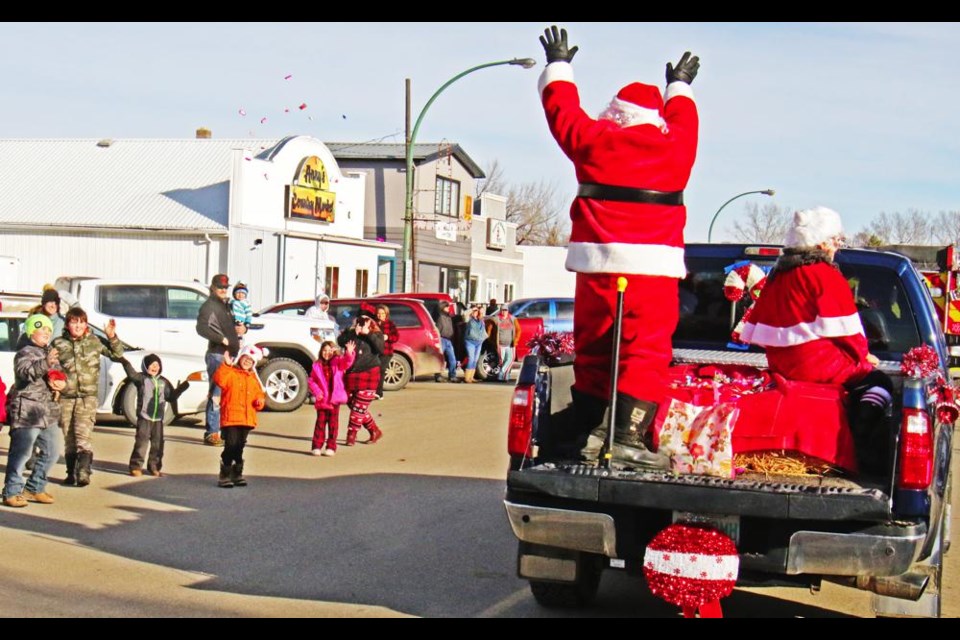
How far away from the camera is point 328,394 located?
13328mm

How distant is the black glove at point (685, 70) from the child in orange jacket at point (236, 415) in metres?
5.88

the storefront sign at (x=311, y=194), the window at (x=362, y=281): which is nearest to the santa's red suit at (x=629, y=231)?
the storefront sign at (x=311, y=194)

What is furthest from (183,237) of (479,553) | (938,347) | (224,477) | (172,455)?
(938,347)

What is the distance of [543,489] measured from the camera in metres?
5.72

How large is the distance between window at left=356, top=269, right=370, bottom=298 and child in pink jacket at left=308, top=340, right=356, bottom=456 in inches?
869

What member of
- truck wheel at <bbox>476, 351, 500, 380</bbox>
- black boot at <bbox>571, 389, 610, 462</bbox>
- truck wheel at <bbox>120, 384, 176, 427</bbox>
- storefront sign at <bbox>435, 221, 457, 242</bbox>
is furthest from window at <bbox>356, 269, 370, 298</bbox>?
black boot at <bbox>571, 389, 610, 462</bbox>

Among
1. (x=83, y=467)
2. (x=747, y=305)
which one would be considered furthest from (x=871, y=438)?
(x=83, y=467)

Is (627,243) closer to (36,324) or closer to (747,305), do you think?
(747,305)

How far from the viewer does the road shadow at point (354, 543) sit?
7.18 m

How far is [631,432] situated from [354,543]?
3.45 meters

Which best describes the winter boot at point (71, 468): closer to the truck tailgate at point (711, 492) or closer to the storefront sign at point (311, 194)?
the truck tailgate at point (711, 492)

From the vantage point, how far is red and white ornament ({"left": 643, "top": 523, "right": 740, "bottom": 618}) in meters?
5.18

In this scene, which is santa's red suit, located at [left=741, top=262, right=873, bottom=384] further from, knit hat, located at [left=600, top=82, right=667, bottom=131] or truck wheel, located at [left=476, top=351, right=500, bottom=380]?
truck wheel, located at [left=476, top=351, right=500, bottom=380]

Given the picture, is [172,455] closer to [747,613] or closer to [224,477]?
[224,477]
